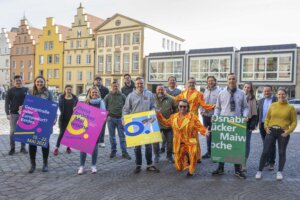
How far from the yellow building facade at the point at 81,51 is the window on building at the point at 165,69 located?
11.1 m

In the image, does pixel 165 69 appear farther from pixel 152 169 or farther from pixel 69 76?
pixel 152 169

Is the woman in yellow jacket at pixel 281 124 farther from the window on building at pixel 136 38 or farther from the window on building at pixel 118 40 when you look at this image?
the window on building at pixel 118 40

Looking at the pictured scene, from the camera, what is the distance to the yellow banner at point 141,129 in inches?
258

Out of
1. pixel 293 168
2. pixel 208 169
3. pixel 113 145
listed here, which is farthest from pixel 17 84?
pixel 293 168

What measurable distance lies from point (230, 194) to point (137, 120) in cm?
240

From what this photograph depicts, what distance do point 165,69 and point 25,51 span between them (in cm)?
2980

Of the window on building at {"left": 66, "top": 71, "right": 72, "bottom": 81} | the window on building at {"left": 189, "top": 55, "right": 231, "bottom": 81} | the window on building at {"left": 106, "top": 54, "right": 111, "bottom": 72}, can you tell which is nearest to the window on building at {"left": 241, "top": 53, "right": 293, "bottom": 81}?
the window on building at {"left": 189, "top": 55, "right": 231, "bottom": 81}

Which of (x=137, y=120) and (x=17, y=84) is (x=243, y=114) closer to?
(x=137, y=120)

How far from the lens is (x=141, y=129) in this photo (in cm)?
662

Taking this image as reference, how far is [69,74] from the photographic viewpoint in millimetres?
53875

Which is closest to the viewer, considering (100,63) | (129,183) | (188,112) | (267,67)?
(129,183)

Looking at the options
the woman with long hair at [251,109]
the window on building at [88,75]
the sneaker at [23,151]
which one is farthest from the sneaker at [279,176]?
the window on building at [88,75]

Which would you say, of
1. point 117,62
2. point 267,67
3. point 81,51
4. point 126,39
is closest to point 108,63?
point 117,62

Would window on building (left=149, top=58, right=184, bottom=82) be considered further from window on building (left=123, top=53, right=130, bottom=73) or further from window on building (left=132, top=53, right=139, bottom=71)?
window on building (left=123, top=53, right=130, bottom=73)
